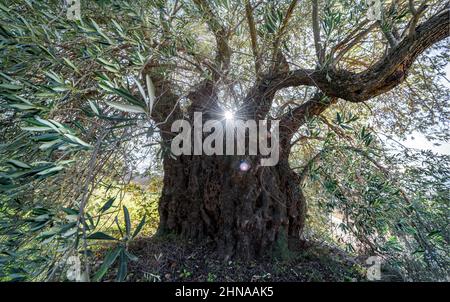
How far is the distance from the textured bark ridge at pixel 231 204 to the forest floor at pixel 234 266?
15cm

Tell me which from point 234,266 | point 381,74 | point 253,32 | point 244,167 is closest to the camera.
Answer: point 381,74

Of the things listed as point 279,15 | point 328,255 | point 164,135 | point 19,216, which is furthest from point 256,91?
point 19,216

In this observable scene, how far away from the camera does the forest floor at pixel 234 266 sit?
237 cm

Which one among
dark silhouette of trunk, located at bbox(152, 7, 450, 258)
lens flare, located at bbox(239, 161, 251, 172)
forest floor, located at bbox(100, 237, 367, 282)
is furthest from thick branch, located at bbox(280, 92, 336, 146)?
forest floor, located at bbox(100, 237, 367, 282)

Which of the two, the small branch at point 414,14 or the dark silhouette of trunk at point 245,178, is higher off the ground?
the small branch at point 414,14

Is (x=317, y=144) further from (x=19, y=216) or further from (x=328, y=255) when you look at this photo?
(x=19, y=216)

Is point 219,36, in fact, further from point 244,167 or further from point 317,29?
point 244,167

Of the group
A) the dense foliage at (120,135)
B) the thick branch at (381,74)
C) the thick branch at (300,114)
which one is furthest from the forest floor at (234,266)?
the thick branch at (381,74)

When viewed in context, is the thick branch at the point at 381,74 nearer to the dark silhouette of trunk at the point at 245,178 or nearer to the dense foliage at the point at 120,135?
the dark silhouette of trunk at the point at 245,178

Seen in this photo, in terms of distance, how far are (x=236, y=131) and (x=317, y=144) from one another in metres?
1.40

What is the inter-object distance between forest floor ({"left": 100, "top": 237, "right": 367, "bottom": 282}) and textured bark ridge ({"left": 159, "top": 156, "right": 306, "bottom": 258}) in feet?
0.50

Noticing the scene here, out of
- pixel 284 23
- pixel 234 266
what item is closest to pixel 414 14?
pixel 284 23

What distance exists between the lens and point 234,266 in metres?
2.49

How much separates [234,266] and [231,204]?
27.4 inches
